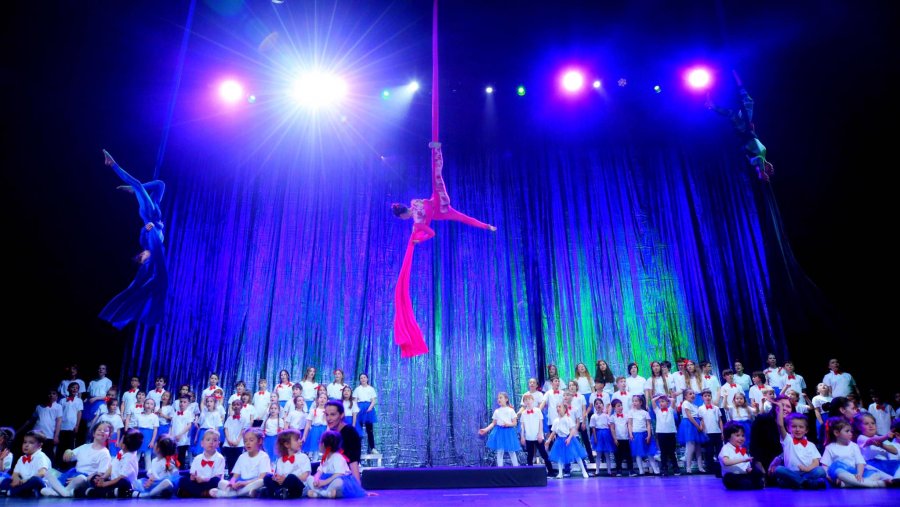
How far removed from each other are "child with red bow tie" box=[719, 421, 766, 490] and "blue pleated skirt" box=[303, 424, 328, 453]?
4863 mm

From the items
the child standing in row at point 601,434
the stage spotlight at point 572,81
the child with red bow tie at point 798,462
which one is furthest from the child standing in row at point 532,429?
the stage spotlight at point 572,81

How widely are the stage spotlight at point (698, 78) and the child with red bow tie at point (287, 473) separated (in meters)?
8.75

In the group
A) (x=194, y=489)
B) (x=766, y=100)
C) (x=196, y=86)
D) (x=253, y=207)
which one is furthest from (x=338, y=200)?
(x=766, y=100)

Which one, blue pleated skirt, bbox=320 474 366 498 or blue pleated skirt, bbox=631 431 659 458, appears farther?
blue pleated skirt, bbox=631 431 659 458

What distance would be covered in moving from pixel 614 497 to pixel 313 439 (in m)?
4.50

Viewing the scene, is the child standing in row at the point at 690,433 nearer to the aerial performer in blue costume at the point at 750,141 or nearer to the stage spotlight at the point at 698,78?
the aerial performer in blue costume at the point at 750,141

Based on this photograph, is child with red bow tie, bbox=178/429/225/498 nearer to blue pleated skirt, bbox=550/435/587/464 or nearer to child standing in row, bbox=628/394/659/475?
blue pleated skirt, bbox=550/435/587/464

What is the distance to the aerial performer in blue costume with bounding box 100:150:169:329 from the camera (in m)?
7.23

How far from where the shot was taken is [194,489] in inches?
197

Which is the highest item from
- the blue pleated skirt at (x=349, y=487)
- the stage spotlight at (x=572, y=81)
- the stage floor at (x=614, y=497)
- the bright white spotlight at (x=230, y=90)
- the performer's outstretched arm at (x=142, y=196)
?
the stage spotlight at (x=572, y=81)

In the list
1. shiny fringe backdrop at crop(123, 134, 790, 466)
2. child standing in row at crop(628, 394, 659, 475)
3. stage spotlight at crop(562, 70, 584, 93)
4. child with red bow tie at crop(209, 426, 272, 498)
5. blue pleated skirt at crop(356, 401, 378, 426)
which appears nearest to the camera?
child with red bow tie at crop(209, 426, 272, 498)

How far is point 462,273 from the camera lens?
385 inches

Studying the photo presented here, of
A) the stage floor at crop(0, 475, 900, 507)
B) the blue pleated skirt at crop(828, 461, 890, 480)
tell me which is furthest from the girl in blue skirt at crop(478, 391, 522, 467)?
the blue pleated skirt at crop(828, 461, 890, 480)

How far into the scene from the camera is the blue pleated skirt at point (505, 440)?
7.50 metres
